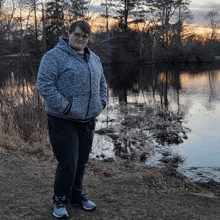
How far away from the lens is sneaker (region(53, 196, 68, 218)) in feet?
8.78

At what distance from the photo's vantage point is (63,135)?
8.29 ft

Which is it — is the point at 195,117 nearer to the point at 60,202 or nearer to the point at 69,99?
the point at 60,202

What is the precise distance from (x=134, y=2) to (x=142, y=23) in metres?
3.04

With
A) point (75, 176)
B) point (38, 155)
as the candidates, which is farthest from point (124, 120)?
point (75, 176)

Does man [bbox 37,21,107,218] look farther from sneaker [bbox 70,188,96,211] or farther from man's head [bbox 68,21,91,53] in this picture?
sneaker [bbox 70,188,96,211]

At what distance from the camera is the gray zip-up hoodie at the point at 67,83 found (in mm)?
2408

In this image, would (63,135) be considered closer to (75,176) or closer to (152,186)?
(75,176)

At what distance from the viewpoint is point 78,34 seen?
99.3 inches

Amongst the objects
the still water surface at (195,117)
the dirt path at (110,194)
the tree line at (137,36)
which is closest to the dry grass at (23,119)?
the dirt path at (110,194)

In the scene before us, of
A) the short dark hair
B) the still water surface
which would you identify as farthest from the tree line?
the short dark hair

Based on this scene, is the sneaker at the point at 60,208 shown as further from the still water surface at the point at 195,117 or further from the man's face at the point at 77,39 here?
the still water surface at the point at 195,117

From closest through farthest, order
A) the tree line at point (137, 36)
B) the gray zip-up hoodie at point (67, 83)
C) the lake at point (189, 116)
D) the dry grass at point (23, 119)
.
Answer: the gray zip-up hoodie at point (67, 83) < the dry grass at point (23, 119) < the lake at point (189, 116) < the tree line at point (137, 36)

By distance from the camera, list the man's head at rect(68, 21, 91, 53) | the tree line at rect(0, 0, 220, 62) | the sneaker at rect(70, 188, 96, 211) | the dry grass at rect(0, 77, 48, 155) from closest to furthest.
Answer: the man's head at rect(68, 21, 91, 53) → the sneaker at rect(70, 188, 96, 211) → the dry grass at rect(0, 77, 48, 155) → the tree line at rect(0, 0, 220, 62)

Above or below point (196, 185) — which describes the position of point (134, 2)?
above
